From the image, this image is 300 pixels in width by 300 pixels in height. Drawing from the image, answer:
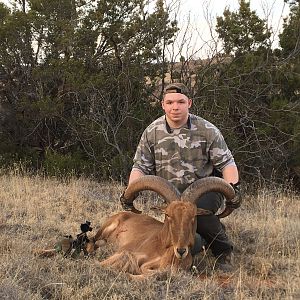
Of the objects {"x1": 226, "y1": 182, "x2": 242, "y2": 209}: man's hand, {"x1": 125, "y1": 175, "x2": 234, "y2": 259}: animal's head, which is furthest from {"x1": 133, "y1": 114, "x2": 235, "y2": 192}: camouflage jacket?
{"x1": 125, "y1": 175, "x2": 234, "y2": 259}: animal's head

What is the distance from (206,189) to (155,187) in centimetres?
51

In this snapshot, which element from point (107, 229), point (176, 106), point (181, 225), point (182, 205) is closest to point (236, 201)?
point (182, 205)

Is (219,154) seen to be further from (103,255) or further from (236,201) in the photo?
(103,255)

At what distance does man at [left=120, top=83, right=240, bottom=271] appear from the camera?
612cm

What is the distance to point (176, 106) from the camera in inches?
240

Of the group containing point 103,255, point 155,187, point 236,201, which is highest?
point 155,187

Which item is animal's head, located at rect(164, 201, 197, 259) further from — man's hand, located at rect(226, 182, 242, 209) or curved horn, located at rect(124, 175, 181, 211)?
man's hand, located at rect(226, 182, 242, 209)

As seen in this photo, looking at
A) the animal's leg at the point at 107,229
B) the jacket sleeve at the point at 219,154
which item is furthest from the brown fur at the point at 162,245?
the jacket sleeve at the point at 219,154

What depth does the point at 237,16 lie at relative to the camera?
14359mm

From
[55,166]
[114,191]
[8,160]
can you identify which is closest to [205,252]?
[114,191]

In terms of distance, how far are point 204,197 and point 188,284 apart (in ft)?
4.21

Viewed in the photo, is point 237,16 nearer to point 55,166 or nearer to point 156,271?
point 55,166

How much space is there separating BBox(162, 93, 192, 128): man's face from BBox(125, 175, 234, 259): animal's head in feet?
2.81

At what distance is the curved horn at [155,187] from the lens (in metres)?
5.51
